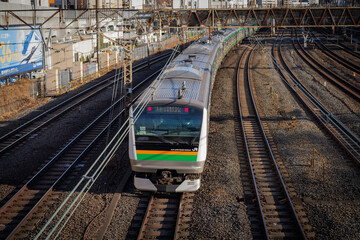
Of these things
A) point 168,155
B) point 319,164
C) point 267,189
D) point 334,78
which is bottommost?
point 267,189

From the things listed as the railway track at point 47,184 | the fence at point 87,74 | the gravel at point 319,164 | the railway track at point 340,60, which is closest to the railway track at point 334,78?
the gravel at point 319,164

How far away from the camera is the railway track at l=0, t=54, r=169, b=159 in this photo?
1474cm

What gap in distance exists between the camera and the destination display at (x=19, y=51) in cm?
2377

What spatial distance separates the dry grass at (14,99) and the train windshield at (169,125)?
11.3 m

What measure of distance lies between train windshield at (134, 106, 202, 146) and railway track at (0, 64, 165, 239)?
9.78ft

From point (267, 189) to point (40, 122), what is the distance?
1143cm

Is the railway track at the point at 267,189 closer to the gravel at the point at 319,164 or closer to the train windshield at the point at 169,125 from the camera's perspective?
the gravel at the point at 319,164

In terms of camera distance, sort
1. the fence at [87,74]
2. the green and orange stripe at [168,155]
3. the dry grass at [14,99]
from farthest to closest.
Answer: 1. the fence at [87,74]
2. the dry grass at [14,99]
3. the green and orange stripe at [168,155]

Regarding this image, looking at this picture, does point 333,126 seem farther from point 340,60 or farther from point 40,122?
point 340,60

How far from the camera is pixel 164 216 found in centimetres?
934

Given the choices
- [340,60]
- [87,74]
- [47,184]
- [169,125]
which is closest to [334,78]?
[340,60]

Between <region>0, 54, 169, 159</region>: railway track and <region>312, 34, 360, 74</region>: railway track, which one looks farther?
<region>312, 34, 360, 74</region>: railway track

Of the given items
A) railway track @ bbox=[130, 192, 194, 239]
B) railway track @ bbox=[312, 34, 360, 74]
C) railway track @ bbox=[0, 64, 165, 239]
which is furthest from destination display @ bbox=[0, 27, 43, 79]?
railway track @ bbox=[312, 34, 360, 74]

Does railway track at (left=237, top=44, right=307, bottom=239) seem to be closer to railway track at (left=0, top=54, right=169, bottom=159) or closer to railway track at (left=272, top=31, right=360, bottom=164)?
railway track at (left=272, top=31, right=360, bottom=164)
